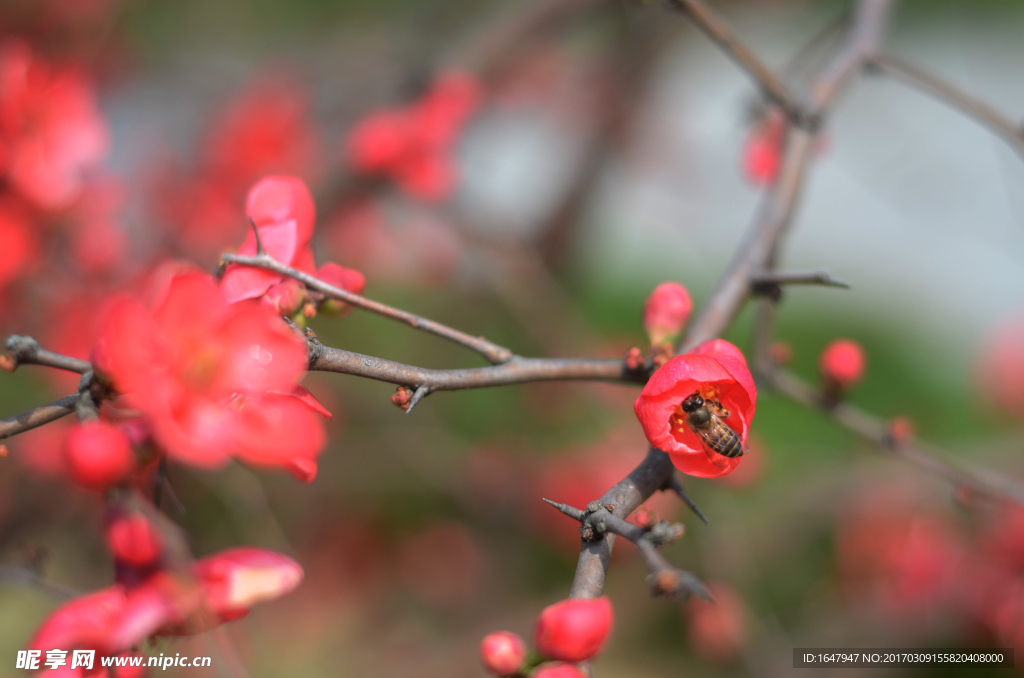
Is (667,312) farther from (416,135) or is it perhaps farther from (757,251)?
(416,135)

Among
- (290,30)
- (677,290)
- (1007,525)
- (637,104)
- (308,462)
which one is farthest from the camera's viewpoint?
(290,30)

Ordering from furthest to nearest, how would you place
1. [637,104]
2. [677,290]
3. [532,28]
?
1. [637,104]
2. [532,28]
3. [677,290]

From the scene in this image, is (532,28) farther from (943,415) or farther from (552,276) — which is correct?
(943,415)

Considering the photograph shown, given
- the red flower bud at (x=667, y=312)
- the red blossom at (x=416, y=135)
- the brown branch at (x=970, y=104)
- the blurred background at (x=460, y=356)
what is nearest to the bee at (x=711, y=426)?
the red flower bud at (x=667, y=312)

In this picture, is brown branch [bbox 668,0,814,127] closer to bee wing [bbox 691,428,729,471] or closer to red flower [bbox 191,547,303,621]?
bee wing [bbox 691,428,729,471]

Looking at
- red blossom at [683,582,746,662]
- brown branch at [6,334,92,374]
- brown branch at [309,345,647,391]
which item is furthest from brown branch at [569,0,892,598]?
red blossom at [683,582,746,662]

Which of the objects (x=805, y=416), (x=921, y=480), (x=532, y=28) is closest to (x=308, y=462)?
(x=532, y=28)

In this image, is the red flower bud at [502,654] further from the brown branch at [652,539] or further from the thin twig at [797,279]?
the thin twig at [797,279]

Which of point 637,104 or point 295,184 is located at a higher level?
point 637,104
